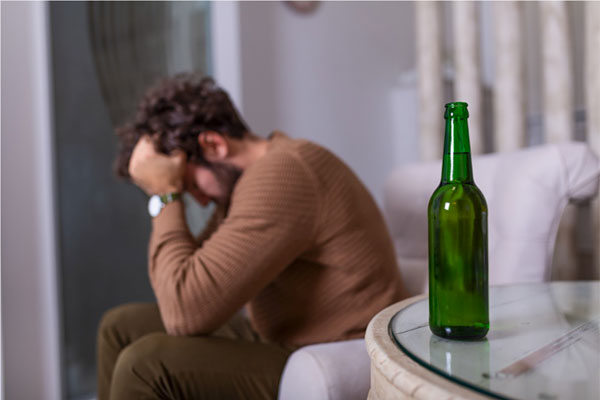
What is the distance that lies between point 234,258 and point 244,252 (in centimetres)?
2

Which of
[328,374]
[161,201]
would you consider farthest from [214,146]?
[328,374]

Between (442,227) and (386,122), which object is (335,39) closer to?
(386,122)

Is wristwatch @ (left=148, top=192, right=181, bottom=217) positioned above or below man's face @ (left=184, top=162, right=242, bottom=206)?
below

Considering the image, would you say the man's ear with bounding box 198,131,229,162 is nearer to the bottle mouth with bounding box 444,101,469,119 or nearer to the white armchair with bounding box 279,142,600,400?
the white armchair with bounding box 279,142,600,400

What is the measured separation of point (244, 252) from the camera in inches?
41.9

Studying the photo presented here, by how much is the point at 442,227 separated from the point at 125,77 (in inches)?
61.4

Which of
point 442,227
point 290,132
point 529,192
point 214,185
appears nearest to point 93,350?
point 214,185

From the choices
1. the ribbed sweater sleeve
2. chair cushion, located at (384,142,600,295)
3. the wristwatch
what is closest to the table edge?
the ribbed sweater sleeve

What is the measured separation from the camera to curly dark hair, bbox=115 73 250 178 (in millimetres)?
1338

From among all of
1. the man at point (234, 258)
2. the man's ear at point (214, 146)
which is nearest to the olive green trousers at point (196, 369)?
the man at point (234, 258)

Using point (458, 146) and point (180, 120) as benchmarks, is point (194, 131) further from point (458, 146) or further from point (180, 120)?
point (458, 146)

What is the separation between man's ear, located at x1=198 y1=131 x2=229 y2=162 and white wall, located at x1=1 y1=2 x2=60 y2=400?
596 mm

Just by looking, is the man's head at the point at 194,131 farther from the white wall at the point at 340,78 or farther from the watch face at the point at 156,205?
the white wall at the point at 340,78

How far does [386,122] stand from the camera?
106 inches
